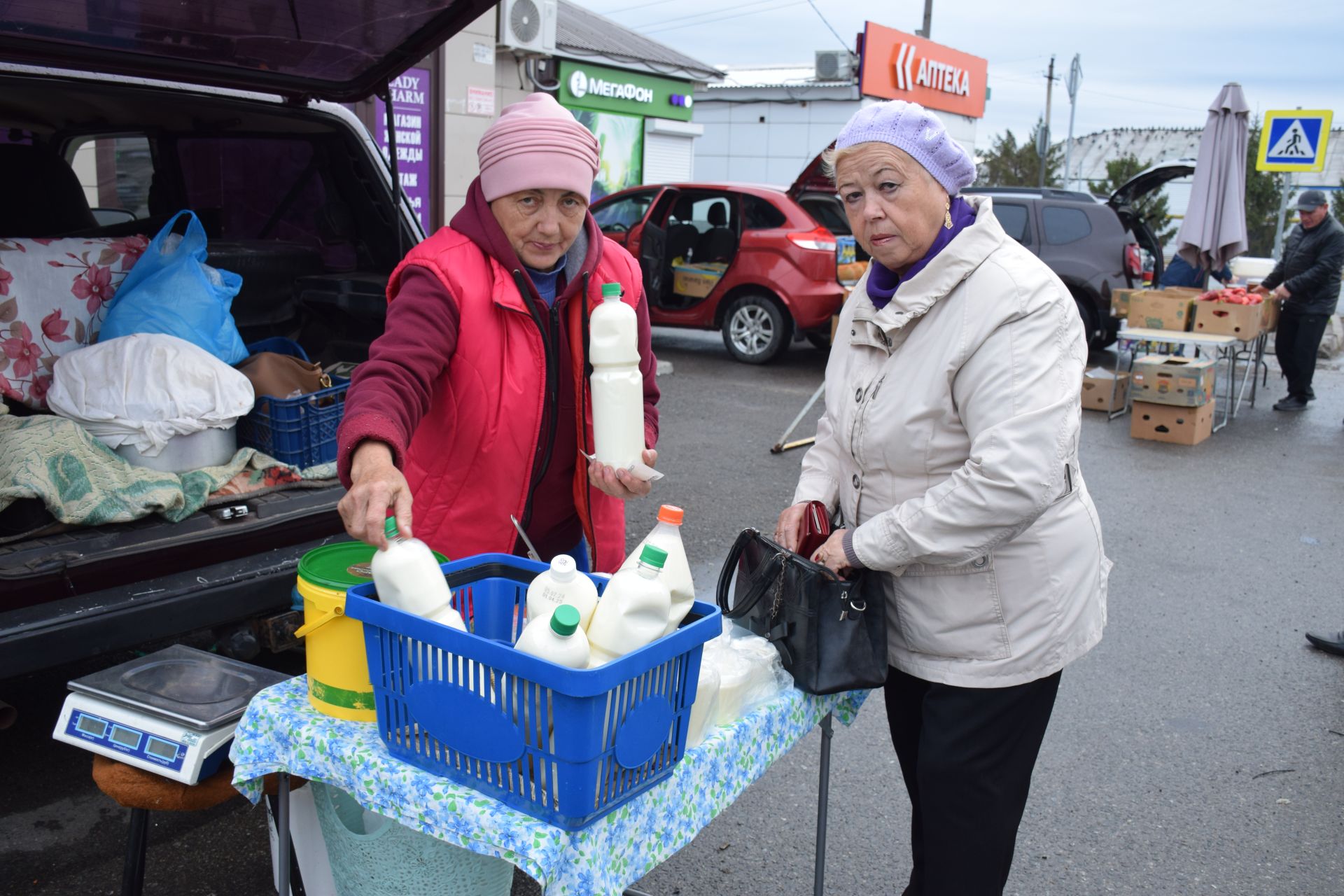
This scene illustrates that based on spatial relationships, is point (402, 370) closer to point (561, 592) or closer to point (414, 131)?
point (561, 592)

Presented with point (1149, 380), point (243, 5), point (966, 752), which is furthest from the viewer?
point (1149, 380)

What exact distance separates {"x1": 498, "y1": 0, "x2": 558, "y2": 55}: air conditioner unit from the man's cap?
8120 millimetres

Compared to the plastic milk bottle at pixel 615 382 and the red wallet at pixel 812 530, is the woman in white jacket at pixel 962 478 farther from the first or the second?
the plastic milk bottle at pixel 615 382

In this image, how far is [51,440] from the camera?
3203mm

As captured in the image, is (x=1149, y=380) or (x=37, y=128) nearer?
(x=37, y=128)

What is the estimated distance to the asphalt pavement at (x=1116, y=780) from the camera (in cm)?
300

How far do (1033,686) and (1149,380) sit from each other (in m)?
7.47

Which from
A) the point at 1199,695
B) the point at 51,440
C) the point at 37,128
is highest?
the point at 37,128

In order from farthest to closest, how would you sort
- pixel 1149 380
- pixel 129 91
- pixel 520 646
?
pixel 1149 380 < pixel 129 91 < pixel 520 646

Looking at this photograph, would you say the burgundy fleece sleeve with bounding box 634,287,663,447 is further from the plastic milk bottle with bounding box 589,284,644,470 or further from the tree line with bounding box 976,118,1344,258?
the tree line with bounding box 976,118,1344,258

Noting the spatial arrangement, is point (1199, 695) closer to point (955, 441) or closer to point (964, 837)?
point (964, 837)

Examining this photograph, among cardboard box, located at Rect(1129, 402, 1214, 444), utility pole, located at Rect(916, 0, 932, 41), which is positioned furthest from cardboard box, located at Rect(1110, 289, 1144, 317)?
utility pole, located at Rect(916, 0, 932, 41)

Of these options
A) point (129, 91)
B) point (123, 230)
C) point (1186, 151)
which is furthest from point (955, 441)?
point (1186, 151)

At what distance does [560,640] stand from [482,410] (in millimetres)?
821
